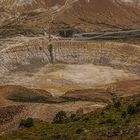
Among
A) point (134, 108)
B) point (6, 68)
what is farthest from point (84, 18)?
point (134, 108)

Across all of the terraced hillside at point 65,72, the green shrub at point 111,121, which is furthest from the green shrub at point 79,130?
the terraced hillside at point 65,72

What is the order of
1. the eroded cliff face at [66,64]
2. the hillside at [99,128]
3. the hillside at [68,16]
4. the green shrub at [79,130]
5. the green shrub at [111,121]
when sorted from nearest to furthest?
the hillside at [99,128]
the green shrub at [79,130]
the green shrub at [111,121]
the eroded cliff face at [66,64]
the hillside at [68,16]

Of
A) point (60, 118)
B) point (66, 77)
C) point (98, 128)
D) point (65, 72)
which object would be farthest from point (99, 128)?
point (65, 72)

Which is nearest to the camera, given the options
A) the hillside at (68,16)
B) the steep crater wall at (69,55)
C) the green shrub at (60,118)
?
the green shrub at (60,118)

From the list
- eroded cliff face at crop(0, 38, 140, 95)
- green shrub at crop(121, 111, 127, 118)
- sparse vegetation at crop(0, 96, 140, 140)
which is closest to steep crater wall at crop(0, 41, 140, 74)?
eroded cliff face at crop(0, 38, 140, 95)

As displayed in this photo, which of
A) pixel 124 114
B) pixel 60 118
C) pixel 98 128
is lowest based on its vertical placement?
pixel 60 118

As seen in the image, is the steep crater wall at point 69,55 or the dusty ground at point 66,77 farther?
the steep crater wall at point 69,55

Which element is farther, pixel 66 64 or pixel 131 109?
pixel 66 64

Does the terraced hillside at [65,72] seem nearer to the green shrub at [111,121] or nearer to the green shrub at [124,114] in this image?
the green shrub at [124,114]

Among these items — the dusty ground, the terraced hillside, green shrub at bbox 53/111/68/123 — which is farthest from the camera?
the dusty ground

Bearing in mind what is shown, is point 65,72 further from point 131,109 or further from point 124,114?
point 131,109

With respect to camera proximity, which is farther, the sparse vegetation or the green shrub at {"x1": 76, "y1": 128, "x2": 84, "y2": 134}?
the green shrub at {"x1": 76, "y1": 128, "x2": 84, "y2": 134}

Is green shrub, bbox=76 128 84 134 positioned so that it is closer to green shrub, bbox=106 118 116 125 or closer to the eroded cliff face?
green shrub, bbox=106 118 116 125
